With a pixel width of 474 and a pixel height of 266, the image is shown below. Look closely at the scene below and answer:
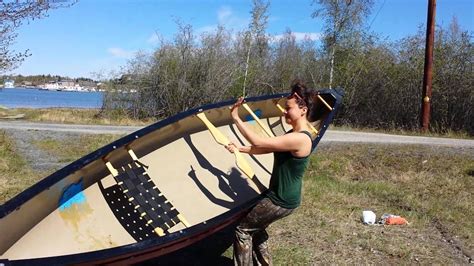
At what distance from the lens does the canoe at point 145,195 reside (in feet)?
13.6

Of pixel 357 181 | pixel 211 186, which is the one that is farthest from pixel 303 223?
pixel 357 181

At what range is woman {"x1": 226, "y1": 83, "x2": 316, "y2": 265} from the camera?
400 cm

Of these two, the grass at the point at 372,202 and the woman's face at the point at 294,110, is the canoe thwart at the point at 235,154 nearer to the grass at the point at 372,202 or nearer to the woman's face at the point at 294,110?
the grass at the point at 372,202


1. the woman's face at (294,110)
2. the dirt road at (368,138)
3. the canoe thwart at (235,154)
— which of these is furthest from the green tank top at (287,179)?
the dirt road at (368,138)

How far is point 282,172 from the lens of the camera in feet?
13.4

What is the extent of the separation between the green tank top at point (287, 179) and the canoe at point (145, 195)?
9.8 inches

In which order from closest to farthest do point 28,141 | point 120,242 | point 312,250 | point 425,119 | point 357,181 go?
point 120,242 → point 312,250 → point 357,181 → point 28,141 → point 425,119

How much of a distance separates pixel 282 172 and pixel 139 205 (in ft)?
5.68

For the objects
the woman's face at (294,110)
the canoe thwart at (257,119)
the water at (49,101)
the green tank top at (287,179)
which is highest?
the water at (49,101)

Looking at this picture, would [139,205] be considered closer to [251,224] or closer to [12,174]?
[251,224]

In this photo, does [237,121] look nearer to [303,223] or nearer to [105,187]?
[105,187]

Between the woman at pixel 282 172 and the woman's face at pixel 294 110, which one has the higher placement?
the woman's face at pixel 294 110

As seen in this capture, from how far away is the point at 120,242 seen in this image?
4.84m

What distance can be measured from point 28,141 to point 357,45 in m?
16.4
